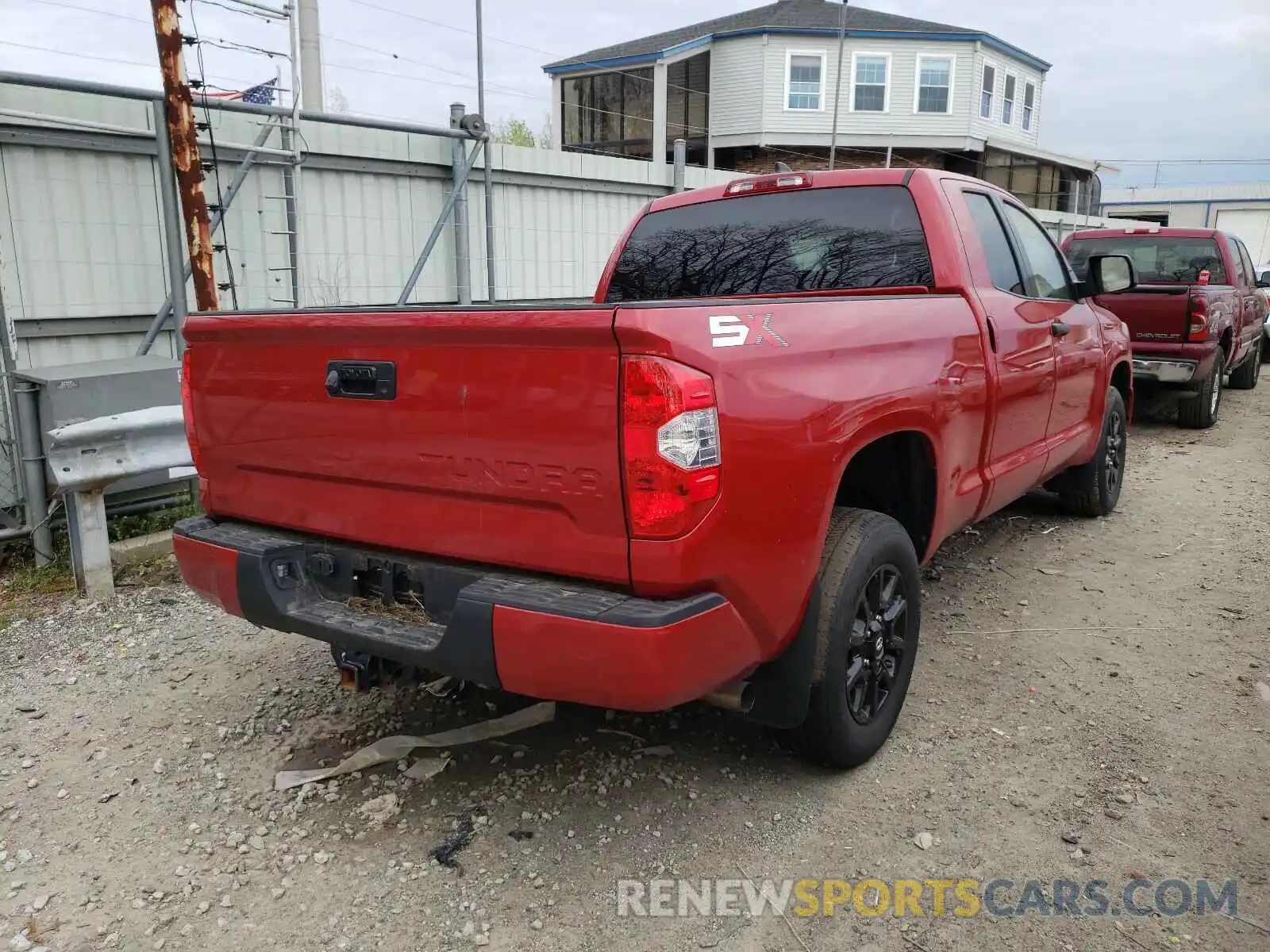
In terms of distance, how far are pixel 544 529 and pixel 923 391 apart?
1.46 m

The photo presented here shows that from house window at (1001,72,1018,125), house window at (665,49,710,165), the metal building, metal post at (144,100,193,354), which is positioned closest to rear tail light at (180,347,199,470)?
metal post at (144,100,193,354)

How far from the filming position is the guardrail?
4672 mm

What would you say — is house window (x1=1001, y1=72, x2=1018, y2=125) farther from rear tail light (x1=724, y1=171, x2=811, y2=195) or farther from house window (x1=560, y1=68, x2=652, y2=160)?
rear tail light (x1=724, y1=171, x2=811, y2=195)

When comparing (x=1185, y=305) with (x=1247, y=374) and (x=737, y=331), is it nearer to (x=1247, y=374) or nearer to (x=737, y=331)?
(x=1247, y=374)

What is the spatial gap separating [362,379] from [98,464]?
2.71 metres

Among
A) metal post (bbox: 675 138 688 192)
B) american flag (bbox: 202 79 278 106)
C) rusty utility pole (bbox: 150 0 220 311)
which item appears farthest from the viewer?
metal post (bbox: 675 138 688 192)

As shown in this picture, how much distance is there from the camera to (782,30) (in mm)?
25594

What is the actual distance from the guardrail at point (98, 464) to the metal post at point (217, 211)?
4.53ft

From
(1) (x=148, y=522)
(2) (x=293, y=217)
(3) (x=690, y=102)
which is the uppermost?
(3) (x=690, y=102)

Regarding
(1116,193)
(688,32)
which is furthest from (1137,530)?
(1116,193)

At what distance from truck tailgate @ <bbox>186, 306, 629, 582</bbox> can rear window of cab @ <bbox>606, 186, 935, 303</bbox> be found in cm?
154

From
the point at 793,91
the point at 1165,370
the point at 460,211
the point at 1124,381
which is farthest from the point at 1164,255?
the point at 793,91

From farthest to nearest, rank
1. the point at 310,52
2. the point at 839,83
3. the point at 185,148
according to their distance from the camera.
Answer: the point at 839,83
the point at 310,52
the point at 185,148

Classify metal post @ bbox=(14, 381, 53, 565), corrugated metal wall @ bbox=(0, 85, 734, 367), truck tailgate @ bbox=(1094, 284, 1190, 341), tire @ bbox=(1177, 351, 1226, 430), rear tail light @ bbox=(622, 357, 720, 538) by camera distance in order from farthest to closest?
tire @ bbox=(1177, 351, 1226, 430) → truck tailgate @ bbox=(1094, 284, 1190, 341) → corrugated metal wall @ bbox=(0, 85, 734, 367) → metal post @ bbox=(14, 381, 53, 565) → rear tail light @ bbox=(622, 357, 720, 538)
